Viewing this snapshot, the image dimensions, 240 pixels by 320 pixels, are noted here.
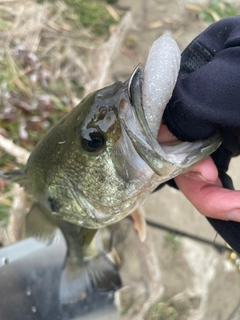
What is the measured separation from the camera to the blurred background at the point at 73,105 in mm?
A: 2270

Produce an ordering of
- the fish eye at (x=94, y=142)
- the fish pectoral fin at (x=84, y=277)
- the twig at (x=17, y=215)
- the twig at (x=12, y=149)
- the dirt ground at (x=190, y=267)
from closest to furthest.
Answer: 1. the fish eye at (x=94, y=142)
2. the fish pectoral fin at (x=84, y=277)
3. the twig at (x=17, y=215)
4. the twig at (x=12, y=149)
5. the dirt ground at (x=190, y=267)

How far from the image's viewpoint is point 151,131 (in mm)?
937

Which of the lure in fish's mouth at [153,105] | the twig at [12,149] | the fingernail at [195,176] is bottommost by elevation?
the twig at [12,149]

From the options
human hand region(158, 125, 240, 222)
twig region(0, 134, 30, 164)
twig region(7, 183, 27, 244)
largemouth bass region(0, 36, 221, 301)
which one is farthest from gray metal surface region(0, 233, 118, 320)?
human hand region(158, 125, 240, 222)

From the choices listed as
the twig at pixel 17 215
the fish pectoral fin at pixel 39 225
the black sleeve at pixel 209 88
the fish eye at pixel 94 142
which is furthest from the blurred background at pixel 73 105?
the black sleeve at pixel 209 88

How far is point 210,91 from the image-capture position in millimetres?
912

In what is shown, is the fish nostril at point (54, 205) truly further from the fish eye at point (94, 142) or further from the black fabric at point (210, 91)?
the black fabric at point (210, 91)

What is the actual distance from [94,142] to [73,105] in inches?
69.2

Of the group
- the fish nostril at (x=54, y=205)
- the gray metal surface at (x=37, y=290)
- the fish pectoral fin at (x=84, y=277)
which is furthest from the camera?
the gray metal surface at (x=37, y=290)

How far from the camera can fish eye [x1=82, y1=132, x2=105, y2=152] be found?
3.26 ft

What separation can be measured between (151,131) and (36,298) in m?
1.23

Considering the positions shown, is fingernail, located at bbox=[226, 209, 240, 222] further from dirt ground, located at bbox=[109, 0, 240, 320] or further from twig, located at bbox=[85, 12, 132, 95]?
twig, located at bbox=[85, 12, 132, 95]

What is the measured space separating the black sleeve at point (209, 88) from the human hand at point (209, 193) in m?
0.09

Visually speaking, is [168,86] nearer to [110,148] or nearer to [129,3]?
[110,148]
